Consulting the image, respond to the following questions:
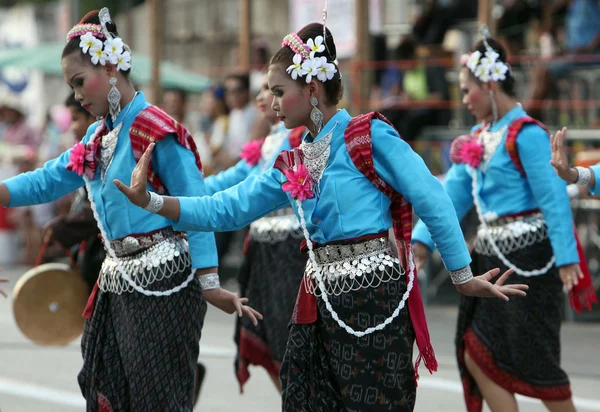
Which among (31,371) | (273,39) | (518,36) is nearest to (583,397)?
(31,371)

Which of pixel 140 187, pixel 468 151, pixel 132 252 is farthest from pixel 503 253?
pixel 140 187

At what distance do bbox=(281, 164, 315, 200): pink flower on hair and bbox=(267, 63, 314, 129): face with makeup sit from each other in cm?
18

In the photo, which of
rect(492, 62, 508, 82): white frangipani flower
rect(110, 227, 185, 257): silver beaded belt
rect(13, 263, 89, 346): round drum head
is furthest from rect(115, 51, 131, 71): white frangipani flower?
A: rect(492, 62, 508, 82): white frangipani flower

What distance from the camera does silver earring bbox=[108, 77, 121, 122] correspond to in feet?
15.7

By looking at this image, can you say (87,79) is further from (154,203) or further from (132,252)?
(154,203)

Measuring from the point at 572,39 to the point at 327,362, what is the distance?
8.06 meters

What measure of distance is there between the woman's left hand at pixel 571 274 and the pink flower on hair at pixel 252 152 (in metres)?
1.81

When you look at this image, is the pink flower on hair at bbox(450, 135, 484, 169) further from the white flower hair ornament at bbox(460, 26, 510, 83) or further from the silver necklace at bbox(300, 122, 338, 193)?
the silver necklace at bbox(300, 122, 338, 193)

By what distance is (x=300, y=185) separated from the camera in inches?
164

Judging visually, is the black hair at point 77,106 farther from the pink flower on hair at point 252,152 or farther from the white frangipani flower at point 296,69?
the white frangipani flower at point 296,69

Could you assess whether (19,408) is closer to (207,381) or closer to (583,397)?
(207,381)

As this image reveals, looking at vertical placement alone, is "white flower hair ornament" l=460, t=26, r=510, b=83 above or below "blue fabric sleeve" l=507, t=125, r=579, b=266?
above

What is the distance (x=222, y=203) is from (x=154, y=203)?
0.33 meters

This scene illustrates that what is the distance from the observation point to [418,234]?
5.74m
